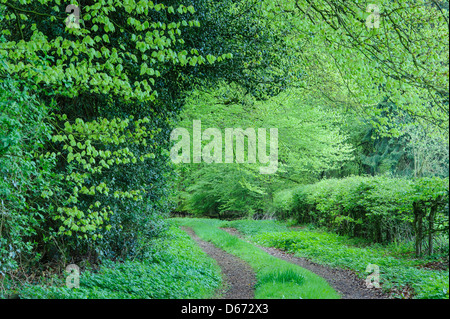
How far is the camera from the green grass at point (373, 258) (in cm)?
627

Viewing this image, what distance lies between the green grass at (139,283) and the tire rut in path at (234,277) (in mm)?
246

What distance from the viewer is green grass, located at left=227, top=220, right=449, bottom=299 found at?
6.27 meters

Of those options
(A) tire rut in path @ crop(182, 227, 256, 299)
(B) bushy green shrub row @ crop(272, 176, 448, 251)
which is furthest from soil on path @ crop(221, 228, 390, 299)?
(B) bushy green shrub row @ crop(272, 176, 448, 251)

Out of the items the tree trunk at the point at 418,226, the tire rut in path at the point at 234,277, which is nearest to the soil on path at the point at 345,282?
the tire rut in path at the point at 234,277

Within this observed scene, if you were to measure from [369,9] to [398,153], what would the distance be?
19.1 meters

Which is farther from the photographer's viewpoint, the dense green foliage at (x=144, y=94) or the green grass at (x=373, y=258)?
the green grass at (x=373, y=258)

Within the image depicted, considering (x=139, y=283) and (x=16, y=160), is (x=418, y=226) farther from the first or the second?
(x=16, y=160)

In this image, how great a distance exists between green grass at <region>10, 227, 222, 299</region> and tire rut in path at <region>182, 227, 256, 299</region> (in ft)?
0.81

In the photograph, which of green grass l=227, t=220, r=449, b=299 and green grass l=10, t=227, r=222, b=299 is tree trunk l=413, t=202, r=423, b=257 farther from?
green grass l=10, t=227, r=222, b=299

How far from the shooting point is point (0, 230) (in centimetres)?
489

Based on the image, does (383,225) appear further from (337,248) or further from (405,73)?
(405,73)

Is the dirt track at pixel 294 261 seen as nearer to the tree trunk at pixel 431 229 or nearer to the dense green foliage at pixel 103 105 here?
the tree trunk at pixel 431 229

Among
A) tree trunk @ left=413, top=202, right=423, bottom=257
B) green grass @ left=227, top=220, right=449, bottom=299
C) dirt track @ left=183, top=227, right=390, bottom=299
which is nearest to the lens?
green grass @ left=227, top=220, right=449, bottom=299
